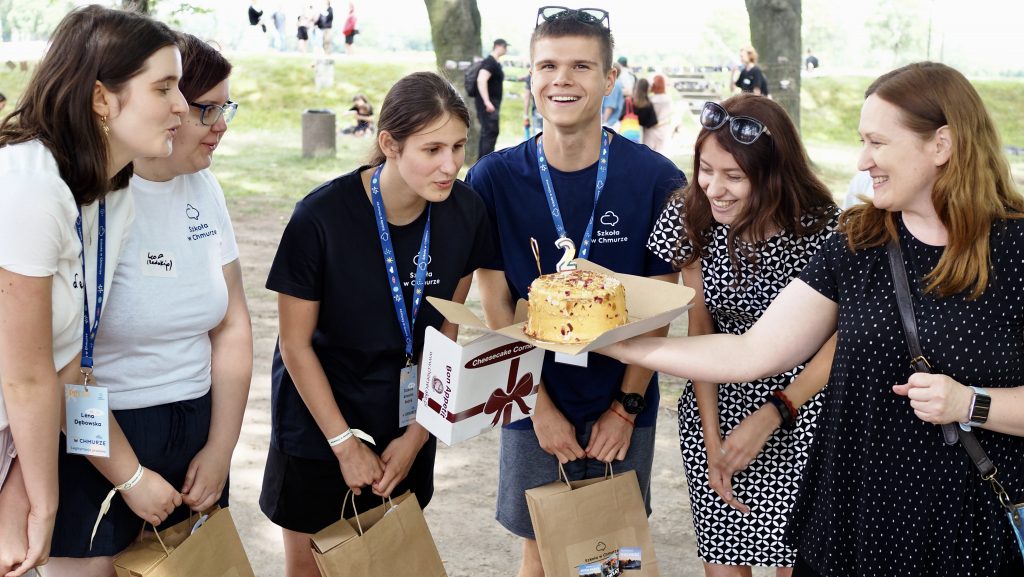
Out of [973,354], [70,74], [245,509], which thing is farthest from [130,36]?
[245,509]

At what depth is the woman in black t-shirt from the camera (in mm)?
2979

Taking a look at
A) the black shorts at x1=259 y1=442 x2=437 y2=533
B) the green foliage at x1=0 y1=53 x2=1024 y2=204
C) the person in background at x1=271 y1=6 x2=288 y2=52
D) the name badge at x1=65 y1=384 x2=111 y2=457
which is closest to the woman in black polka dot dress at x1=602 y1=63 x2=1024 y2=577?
the black shorts at x1=259 y1=442 x2=437 y2=533

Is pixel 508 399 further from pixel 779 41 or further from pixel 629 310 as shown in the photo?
pixel 779 41

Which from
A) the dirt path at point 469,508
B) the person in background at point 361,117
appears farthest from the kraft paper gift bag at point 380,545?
the person in background at point 361,117

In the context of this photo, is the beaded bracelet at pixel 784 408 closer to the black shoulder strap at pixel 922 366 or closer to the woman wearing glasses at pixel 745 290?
Answer: the woman wearing glasses at pixel 745 290

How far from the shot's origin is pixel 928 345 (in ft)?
7.50

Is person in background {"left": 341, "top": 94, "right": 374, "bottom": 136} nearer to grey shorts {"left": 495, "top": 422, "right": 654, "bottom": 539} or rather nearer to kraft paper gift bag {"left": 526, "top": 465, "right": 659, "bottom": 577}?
grey shorts {"left": 495, "top": 422, "right": 654, "bottom": 539}

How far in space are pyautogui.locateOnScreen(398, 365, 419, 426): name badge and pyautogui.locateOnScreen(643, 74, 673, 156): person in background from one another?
13854mm

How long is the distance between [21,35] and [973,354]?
111 feet

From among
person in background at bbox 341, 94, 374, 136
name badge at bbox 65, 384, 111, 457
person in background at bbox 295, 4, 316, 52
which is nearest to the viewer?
name badge at bbox 65, 384, 111, 457

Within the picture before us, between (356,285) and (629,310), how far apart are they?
85 cm

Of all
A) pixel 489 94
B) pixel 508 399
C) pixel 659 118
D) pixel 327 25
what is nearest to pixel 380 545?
pixel 508 399

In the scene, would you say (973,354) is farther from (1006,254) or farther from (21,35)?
(21,35)

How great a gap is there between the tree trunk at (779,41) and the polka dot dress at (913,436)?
44.8 ft
